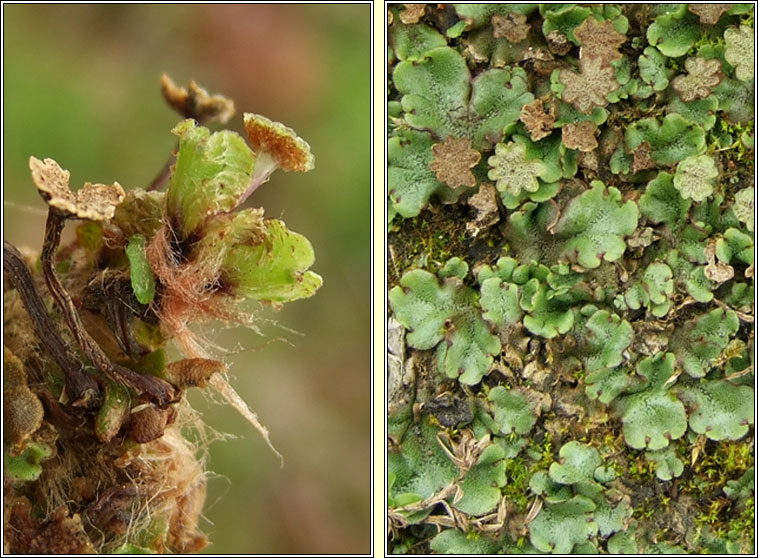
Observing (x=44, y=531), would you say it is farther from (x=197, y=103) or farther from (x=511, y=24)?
(x=511, y=24)

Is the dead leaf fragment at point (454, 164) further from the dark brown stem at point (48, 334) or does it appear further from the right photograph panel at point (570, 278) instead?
the dark brown stem at point (48, 334)

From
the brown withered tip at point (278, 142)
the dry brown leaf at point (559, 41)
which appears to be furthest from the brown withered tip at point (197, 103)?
the dry brown leaf at point (559, 41)

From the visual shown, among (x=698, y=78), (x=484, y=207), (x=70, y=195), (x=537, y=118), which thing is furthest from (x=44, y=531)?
(x=698, y=78)

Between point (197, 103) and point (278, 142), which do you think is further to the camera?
point (197, 103)

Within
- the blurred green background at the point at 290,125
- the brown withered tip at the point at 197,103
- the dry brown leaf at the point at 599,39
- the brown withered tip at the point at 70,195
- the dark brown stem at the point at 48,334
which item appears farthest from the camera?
the blurred green background at the point at 290,125

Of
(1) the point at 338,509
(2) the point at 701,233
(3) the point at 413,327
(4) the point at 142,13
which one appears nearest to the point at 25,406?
(3) the point at 413,327

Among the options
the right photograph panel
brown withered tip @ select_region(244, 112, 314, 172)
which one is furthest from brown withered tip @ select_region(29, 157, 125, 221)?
the right photograph panel
